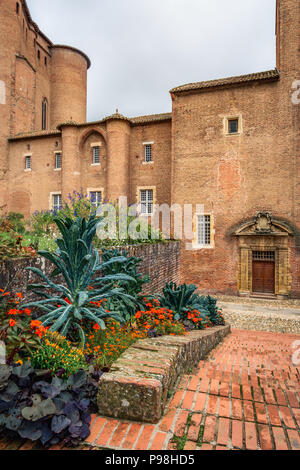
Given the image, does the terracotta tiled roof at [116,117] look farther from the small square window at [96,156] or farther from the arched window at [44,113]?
the arched window at [44,113]

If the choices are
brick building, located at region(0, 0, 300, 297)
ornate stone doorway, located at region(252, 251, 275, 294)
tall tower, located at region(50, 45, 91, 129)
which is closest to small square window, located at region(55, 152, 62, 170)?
brick building, located at region(0, 0, 300, 297)

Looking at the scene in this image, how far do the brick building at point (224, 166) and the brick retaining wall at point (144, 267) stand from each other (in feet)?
17.8

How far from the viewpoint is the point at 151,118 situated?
19.0 m

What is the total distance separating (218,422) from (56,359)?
1.40m

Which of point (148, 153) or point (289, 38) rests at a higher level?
point (289, 38)

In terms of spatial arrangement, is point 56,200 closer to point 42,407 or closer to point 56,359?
point 56,359

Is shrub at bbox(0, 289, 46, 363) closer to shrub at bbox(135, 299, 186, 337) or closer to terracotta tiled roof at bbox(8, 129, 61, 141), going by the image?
shrub at bbox(135, 299, 186, 337)

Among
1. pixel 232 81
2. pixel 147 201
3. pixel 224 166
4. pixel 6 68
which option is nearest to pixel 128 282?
pixel 224 166

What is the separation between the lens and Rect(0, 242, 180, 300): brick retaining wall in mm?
3209

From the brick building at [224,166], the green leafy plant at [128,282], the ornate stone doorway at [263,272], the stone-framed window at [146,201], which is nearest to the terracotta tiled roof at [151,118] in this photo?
the brick building at [224,166]

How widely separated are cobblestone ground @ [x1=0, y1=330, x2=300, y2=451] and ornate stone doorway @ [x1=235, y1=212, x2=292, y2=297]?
1315cm
